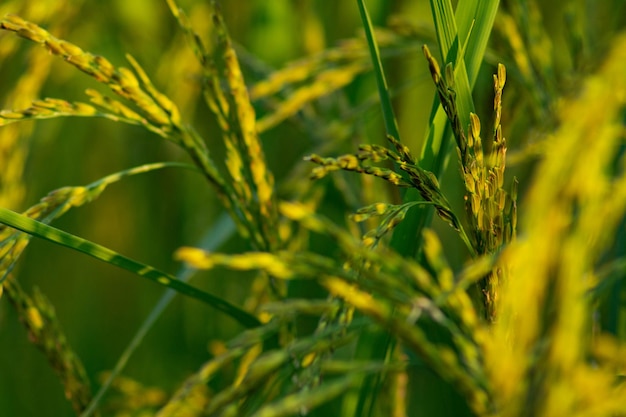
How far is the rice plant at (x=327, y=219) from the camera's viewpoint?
53 cm

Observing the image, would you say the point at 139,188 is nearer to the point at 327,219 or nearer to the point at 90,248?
the point at 327,219

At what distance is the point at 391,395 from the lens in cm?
101

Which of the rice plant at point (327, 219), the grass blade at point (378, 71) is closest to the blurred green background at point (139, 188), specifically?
the rice plant at point (327, 219)

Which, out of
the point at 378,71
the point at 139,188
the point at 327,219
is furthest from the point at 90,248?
the point at 139,188

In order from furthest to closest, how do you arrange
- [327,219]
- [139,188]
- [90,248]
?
[139,188] < [327,219] < [90,248]

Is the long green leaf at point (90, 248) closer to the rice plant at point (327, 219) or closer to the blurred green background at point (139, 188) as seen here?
the rice plant at point (327, 219)

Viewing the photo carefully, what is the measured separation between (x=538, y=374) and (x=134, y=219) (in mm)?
1723

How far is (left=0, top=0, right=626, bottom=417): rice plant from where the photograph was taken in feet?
1.74

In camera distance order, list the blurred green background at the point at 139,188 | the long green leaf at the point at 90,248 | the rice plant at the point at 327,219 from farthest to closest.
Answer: the blurred green background at the point at 139,188
the long green leaf at the point at 90,248
the rice plant at the point at 327,219

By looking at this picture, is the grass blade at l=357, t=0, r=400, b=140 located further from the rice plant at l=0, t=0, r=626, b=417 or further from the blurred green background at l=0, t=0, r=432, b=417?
the blurred green background at l=0, t=0, r=432, b=417

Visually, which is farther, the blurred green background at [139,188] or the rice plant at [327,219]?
the blurred green background at [139,188]

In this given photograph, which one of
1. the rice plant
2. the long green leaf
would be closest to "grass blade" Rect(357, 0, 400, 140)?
the rice plant

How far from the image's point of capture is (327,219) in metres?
1.22

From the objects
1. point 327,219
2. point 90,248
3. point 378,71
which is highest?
point 378,71
